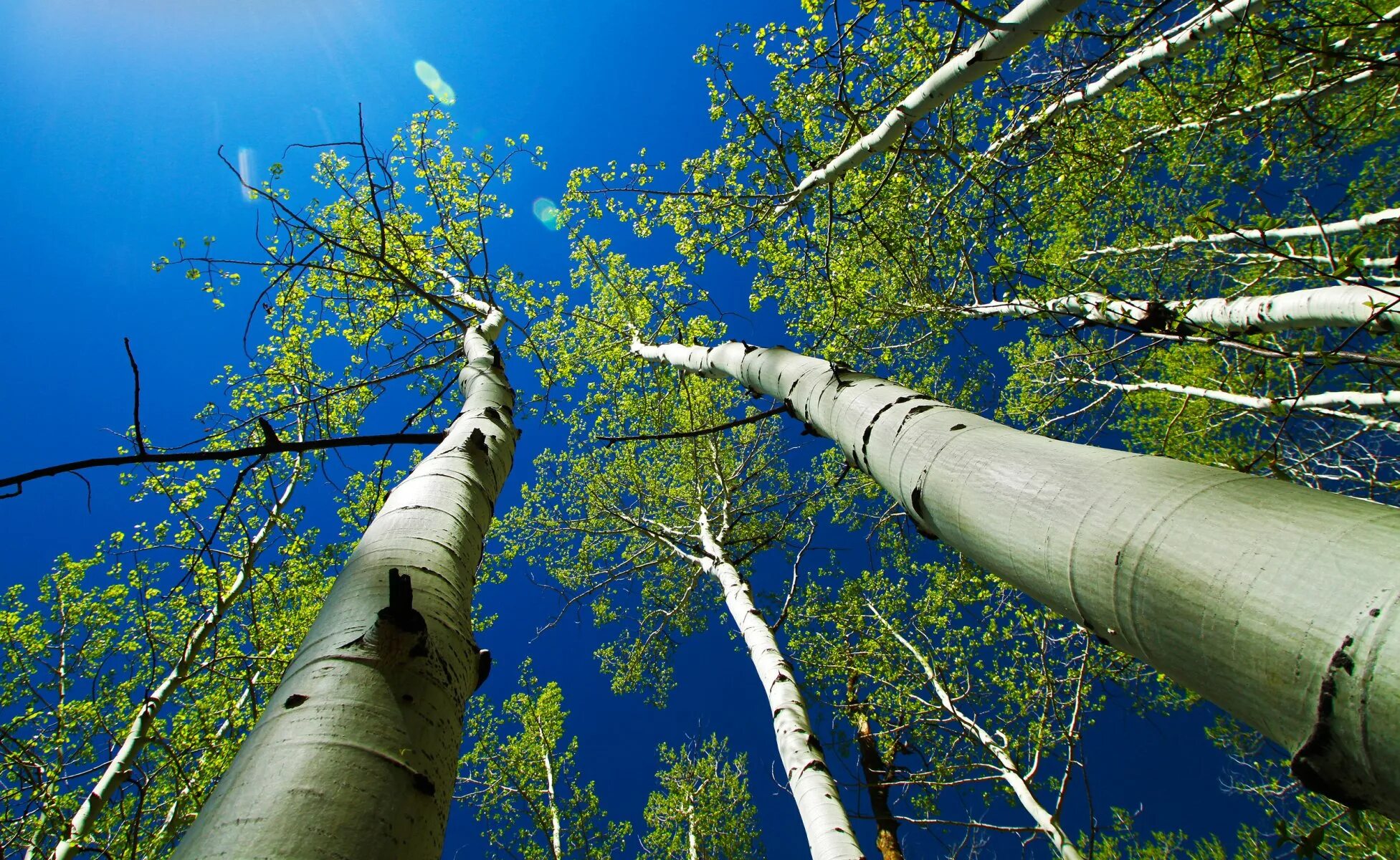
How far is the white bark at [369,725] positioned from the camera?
780 millimetres

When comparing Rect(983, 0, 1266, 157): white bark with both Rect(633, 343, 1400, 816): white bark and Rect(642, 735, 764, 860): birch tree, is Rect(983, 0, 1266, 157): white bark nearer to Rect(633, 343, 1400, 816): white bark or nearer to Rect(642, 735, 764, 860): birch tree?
Rect(633, 343, 1400, 816): white bark

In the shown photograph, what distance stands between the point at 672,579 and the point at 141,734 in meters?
6.64

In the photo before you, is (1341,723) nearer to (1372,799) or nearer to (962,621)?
(1372,799)

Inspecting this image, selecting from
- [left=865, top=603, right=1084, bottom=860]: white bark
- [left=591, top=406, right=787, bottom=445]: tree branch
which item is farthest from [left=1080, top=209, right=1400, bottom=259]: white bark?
[left=865, top=603, right=1084, bottom=860]: white bark

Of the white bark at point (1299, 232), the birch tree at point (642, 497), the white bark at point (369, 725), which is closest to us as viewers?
the white bark at point (369, 725)

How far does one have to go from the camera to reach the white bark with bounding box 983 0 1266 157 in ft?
11.3

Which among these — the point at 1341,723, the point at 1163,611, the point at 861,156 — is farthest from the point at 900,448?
the point at 861,156

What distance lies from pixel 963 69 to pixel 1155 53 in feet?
10.3

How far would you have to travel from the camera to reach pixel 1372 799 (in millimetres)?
593

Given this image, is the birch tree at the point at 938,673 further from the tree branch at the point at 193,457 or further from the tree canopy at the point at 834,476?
the tree branch at the point at 193,457

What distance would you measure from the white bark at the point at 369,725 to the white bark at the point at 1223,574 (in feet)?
3.64

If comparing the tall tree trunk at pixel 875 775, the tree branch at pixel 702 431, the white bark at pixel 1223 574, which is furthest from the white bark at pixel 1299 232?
the tall tree trunk at pixel 875 775

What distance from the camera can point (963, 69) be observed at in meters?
2.57

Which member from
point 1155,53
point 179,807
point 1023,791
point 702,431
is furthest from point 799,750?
point 179,807
